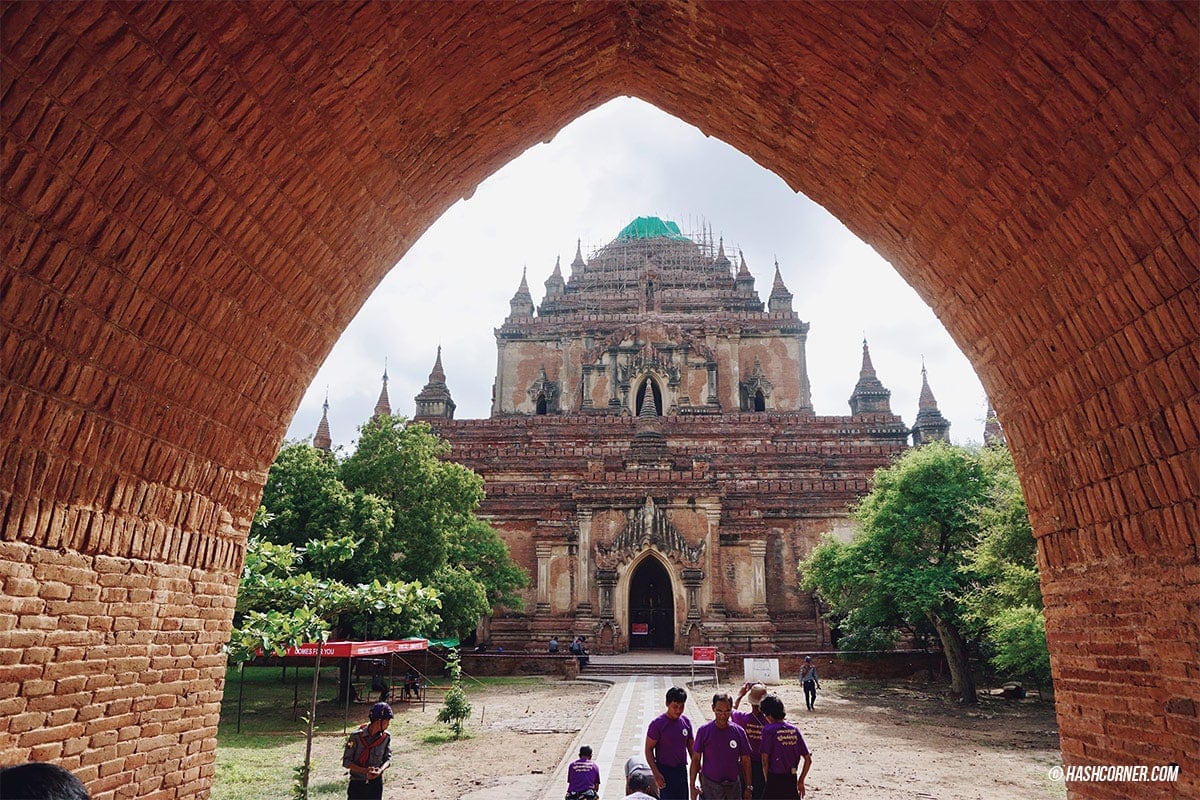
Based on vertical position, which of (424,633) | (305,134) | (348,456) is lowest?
(424,633)

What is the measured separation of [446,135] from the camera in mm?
5352

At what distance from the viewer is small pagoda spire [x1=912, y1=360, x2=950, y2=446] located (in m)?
44.0

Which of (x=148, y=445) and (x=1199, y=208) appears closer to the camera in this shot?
(x=1199, y=208)

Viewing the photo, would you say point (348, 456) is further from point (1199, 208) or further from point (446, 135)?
point (1199, 208)

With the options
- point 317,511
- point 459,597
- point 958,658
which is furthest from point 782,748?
point 459,597

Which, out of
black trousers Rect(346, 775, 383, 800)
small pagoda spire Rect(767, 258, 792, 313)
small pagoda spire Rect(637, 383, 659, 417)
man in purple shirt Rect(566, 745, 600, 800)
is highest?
small pagoda spire Rect(767, 258, 792, 313)

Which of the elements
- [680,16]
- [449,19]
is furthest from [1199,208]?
[449,19]

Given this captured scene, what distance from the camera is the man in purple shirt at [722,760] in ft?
22.3

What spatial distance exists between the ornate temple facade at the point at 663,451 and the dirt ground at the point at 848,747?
6525 mm

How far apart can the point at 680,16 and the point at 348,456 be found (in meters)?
22.1

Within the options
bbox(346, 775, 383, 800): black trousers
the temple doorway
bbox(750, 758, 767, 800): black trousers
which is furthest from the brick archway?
the temple doorway

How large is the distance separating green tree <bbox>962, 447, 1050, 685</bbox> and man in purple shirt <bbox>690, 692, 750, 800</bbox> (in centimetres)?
1049

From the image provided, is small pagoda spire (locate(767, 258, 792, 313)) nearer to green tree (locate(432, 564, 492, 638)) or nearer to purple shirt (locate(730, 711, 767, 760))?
green tree (locate(432, 564, 492, 638))

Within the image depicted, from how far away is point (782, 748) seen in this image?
6.79 meters
